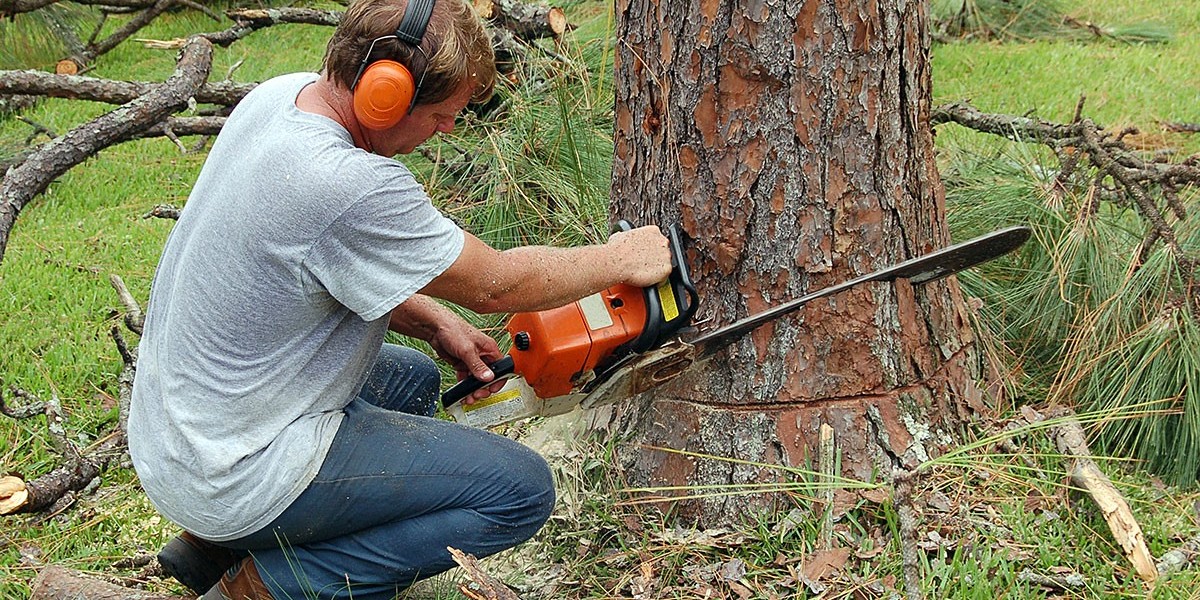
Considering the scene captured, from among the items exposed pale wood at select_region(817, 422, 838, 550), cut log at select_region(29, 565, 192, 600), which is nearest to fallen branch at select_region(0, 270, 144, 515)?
cut log at select_region(29, 565, 192, 600)

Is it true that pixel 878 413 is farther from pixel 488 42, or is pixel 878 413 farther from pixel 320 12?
pixel 320 12

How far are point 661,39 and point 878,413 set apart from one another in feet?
3.27

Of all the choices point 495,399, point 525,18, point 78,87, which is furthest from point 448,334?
point 525,18

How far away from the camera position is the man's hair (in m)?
1.87

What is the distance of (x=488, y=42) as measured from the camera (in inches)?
78.6

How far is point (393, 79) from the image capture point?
184cm

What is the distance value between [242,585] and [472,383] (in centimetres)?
66

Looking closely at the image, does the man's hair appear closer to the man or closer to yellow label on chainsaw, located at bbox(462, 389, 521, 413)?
the man

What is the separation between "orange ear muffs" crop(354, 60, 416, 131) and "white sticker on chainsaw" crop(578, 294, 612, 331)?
58 centimetres

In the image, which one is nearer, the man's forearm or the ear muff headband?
the ear muff headband

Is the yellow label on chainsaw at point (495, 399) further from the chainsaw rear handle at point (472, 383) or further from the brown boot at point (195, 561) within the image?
the brown boot at point (195, 561)

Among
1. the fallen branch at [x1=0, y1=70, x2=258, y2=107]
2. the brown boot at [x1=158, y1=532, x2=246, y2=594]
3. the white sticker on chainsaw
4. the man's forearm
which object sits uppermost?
the white sticker on chainsaw

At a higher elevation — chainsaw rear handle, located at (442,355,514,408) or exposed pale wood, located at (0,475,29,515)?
chainsaw rear handle, located at (442,355,514,408)

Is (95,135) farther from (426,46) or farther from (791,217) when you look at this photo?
(791,217)
